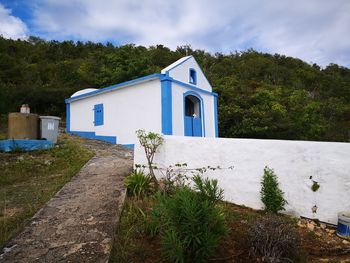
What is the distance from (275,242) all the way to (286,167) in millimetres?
1907

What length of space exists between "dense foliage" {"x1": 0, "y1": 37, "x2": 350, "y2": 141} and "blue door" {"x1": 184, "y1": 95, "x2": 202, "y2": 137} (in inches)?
175

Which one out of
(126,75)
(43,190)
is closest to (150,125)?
(43,190)

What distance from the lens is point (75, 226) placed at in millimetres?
3734

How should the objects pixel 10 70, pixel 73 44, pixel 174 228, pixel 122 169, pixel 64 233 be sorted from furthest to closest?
pixel 73 44 < pixel 10 70 < pixel 122 169 < pixel 64 233 < pixel 174 228

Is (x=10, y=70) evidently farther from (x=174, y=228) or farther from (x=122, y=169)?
(x=174, y=228)

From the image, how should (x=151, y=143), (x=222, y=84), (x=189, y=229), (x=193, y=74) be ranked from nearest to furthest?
(x=189, y=229)
(x=151, y=143)
(x=193, y=74)
(x=222, y=84)

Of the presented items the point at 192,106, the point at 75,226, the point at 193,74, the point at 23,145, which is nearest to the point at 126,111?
the point at 192,106

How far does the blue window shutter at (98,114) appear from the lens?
12.6 metres

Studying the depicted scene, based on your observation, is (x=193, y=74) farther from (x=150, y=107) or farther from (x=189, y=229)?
(x=189, y=229)

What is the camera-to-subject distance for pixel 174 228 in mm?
2723

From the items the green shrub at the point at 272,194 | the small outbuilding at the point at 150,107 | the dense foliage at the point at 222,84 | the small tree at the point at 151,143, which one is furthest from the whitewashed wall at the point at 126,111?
the dense foliage at the point at 222,84

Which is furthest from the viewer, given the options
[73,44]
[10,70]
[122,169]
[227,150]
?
[73,44]

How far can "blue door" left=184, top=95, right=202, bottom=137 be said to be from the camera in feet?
37.5

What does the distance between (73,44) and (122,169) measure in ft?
99.4
